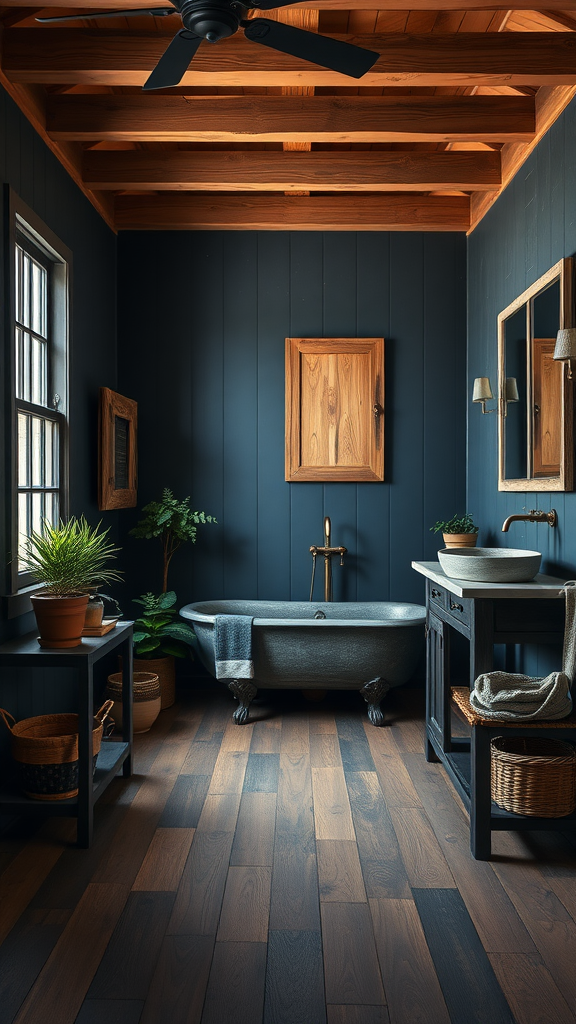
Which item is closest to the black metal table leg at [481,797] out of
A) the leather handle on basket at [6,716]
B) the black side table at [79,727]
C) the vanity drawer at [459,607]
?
the vanity drawer at [459,607]

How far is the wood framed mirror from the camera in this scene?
2.97m

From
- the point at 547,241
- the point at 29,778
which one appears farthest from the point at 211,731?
the point at 547,241

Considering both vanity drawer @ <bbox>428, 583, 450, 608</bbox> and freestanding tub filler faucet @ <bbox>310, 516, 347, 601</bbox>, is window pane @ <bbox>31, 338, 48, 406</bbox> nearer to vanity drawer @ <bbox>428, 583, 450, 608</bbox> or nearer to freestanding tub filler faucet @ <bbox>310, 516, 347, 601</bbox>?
freestanding tub filler faucet @ <bbox>310, 516, 347, 601</bbox>

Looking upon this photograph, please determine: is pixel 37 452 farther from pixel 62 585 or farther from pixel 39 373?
pixel 62 585

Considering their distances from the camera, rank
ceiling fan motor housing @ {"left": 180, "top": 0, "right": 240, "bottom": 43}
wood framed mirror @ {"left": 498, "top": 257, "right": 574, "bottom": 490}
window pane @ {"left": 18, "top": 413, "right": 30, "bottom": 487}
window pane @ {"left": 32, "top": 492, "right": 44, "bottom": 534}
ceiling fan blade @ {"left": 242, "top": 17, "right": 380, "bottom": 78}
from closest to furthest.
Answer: ceiling fan motor housing @ {"left": 180, "top": 0, "right": 240, "bottom": 43} → ceiling fan blade @ {"left": 242, "top": 17, "right": 380, "bottom": 78} → wood framed mirror @ {"left": 498, "top": 257, "right": 574, "bottom": 490} → window pane @ {"left": 18, "top": 413, "right": 30, "bottom": 487} → window pane @ {"left": 32, "top": 492, "right": 44, "bottom": 534}

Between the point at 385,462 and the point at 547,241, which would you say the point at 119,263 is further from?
the point at 547,241

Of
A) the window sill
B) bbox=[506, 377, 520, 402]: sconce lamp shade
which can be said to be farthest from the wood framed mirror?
the window sill

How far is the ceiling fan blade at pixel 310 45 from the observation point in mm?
2113

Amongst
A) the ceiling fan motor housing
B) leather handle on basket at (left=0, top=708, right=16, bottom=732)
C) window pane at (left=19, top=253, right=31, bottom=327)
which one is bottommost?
leather handle on basket at (left=0, top=708, right=16, bottom=732)

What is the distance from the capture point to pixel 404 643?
399 cm

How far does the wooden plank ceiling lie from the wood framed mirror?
738 millimetres

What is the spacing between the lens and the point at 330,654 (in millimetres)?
3973

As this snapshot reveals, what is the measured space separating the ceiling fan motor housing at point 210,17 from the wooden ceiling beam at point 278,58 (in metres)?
0.91

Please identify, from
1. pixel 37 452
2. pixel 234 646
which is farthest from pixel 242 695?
pixel 37 452
